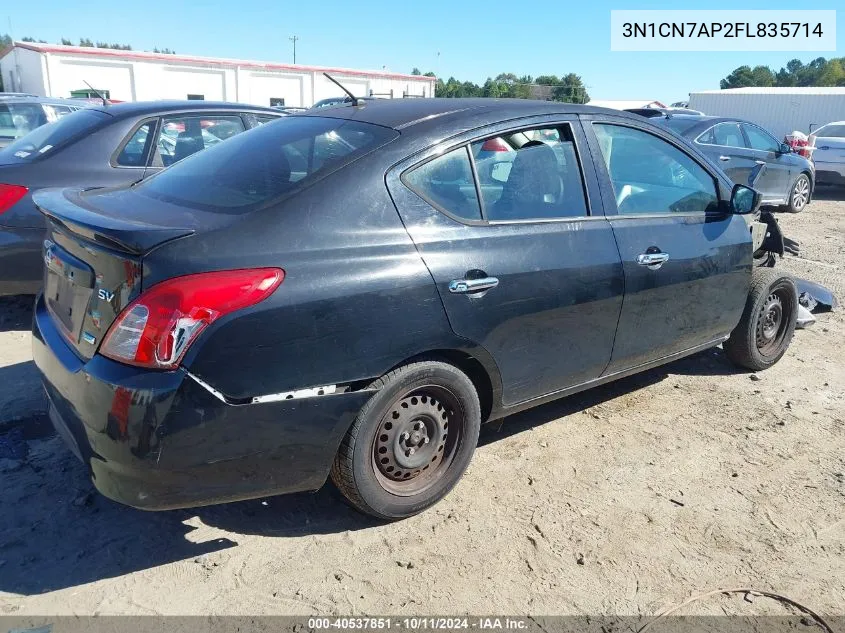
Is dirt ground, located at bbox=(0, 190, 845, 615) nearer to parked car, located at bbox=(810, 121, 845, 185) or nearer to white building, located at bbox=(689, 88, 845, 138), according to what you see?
parked car, located at bbox=(810, 121, 845, 185)

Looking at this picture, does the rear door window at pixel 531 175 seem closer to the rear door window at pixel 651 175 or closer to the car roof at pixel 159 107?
the rear door window at pixel 651 175

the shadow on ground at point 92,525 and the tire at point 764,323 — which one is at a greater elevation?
the tire at point 764,323

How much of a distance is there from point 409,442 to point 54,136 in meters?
3.91

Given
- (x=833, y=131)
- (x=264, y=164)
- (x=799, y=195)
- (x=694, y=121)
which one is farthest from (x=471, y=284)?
(x=833, y=131)

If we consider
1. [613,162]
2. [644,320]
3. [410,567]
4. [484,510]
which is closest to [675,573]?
[484,510]

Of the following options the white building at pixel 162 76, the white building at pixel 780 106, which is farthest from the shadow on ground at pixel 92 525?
the white building at pixel 162 76

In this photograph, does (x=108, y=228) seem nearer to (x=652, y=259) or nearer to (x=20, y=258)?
(x=652, y=259)

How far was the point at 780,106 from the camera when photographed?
31562 millimetres

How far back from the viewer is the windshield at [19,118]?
880 centimetres

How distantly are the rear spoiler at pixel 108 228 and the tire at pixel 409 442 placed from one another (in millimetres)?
912

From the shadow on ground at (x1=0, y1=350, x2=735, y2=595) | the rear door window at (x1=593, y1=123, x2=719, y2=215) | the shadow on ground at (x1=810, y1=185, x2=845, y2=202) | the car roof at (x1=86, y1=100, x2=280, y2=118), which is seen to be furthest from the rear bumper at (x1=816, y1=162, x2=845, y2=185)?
the shadow on ground at (x1=0, y1=350, x2=735, y2=595)

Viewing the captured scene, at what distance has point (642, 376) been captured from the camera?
4617 mm

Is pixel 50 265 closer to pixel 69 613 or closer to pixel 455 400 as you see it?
pixel 69 613

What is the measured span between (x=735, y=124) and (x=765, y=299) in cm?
745
